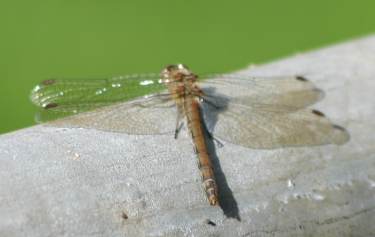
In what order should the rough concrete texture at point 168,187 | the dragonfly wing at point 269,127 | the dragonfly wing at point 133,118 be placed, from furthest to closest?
1. the dragonfly wing at point 269,127
2. the dragonfly wing at point 133,118
3. the rough concrete texture at point 168,187

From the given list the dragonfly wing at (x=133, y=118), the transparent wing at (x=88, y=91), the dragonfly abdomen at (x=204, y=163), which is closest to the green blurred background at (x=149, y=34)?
the transparent wing at (x=88, y=91)

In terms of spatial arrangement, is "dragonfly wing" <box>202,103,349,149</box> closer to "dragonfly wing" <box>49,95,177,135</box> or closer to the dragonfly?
the dragonfly

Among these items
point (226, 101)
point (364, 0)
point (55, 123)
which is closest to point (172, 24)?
point (364, 0)

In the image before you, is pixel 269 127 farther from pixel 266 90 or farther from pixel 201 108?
pixel 201 108

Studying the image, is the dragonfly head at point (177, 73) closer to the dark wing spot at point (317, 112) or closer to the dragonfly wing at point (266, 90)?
the dragonfly wing at point (266, 90)

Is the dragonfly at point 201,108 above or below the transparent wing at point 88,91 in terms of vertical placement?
below

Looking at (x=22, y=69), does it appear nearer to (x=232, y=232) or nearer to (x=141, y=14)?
(x=141, y=14)

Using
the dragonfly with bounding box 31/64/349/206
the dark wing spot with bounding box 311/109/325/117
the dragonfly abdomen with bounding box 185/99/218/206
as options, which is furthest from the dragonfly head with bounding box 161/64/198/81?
the dark wing spot with bounding box 311/109/325/117
